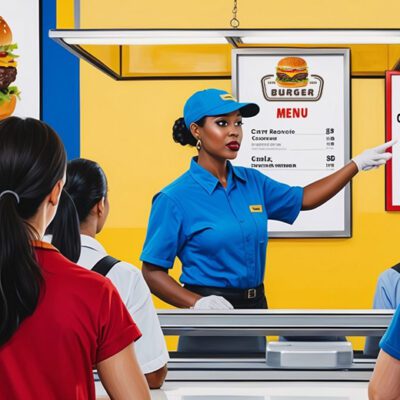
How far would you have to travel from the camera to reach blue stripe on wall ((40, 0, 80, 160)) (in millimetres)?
4395

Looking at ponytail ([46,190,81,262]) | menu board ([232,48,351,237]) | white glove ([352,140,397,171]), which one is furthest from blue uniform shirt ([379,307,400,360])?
menu board ([232,48,351,237])

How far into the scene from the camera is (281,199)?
297 cm

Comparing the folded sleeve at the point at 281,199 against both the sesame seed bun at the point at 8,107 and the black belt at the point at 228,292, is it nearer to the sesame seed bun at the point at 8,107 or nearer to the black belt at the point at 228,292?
the black belt at the point at 228,292

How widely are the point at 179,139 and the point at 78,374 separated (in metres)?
1.93

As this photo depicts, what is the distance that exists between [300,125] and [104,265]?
2.71 metres

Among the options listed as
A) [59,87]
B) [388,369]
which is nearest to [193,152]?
[59,87]

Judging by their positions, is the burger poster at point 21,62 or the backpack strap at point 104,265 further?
the burger poster at point 21,62

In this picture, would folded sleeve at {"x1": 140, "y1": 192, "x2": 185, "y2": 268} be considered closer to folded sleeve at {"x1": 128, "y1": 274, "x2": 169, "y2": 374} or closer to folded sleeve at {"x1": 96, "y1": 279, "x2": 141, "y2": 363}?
folded sleeve at {"x1": 128, "y1": 274, "x2": 169, "y2": 374}

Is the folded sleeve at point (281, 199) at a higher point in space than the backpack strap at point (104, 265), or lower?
higher

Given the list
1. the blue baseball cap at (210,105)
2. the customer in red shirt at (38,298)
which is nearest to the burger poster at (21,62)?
the blue baseball cap at (210,105)

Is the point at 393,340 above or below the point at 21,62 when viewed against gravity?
below

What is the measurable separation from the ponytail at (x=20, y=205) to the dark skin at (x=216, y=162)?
1.47 meters

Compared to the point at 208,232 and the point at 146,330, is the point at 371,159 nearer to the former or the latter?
the point at 208,232

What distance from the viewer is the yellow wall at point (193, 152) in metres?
4.30
